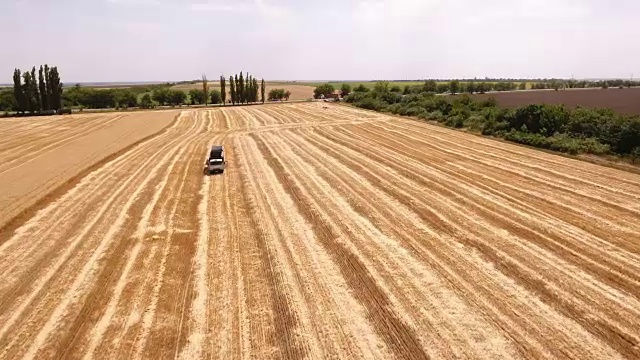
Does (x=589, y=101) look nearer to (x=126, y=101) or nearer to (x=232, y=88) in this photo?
(x=232, y=88)

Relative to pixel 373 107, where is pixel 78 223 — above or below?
below

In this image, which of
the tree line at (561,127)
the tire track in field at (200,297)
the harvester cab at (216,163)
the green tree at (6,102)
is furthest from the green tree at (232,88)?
the tire track in field at (200,297)

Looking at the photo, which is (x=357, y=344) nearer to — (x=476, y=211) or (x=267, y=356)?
(x=267, y=356)

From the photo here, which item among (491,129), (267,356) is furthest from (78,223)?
(491,129)

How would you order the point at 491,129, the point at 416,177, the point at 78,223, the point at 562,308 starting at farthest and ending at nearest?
1. the point at 491,129
2. the point at 416,177
3. the point at 78,223
4. the point at 562,308

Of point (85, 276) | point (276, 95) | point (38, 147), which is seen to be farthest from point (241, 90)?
point (85, 276)

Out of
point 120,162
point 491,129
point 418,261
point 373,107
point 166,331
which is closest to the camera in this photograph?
point 166,331
